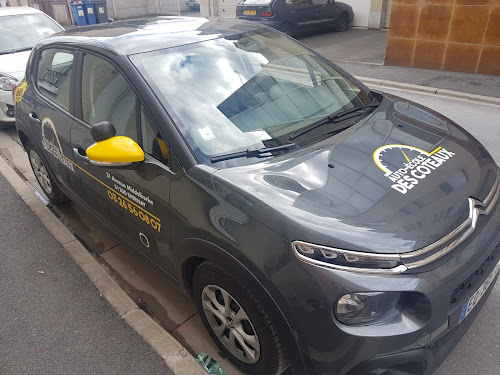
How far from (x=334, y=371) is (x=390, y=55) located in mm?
8578

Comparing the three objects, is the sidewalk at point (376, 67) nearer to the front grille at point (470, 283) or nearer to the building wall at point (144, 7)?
the front grille at point (470, 283)

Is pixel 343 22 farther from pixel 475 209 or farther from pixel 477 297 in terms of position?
pixel 477 297

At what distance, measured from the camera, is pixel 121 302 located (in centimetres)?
288

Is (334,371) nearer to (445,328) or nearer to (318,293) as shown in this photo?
(318,293)

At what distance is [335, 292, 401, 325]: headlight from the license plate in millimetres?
445

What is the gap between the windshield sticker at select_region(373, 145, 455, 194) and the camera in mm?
2039

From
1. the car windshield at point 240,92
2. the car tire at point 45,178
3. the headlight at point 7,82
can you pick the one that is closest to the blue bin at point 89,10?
the headlight at point 7,82

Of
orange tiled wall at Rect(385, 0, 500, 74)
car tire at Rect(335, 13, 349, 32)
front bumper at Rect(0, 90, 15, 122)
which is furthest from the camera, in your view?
car tire at Rect(335, 13, 349, 32)

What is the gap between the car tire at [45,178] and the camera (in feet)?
13.2

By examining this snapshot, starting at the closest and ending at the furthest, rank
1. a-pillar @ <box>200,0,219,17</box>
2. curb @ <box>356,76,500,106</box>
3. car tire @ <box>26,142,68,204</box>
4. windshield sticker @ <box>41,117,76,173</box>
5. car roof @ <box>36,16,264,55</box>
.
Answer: car roof @ <box>36,16,264,55</box> → windshield sticker @ <box>41,117,76,173</box> → car tire @ <box>26,142,68,204</box> → curb @ <box>356,76,500,106</box> → a-pillar @ <box>200,0,219,17</box>

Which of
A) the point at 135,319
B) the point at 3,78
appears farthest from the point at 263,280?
the point at 3,78

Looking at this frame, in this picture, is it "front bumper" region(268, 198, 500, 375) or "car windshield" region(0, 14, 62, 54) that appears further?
"car windshield" region(0, 14, 62, 54)

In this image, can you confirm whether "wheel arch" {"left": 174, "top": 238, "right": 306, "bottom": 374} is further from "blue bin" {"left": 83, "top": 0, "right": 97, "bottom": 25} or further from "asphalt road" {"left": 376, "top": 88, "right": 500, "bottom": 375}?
"blue bin" {"left": 83, "top": 0, "right": 97, "bottom": 25}

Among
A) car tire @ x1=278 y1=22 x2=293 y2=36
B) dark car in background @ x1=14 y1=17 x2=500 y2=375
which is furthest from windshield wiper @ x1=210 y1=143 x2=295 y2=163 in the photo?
car tire @ x1=278 y1=22 x2=293 y2=36
